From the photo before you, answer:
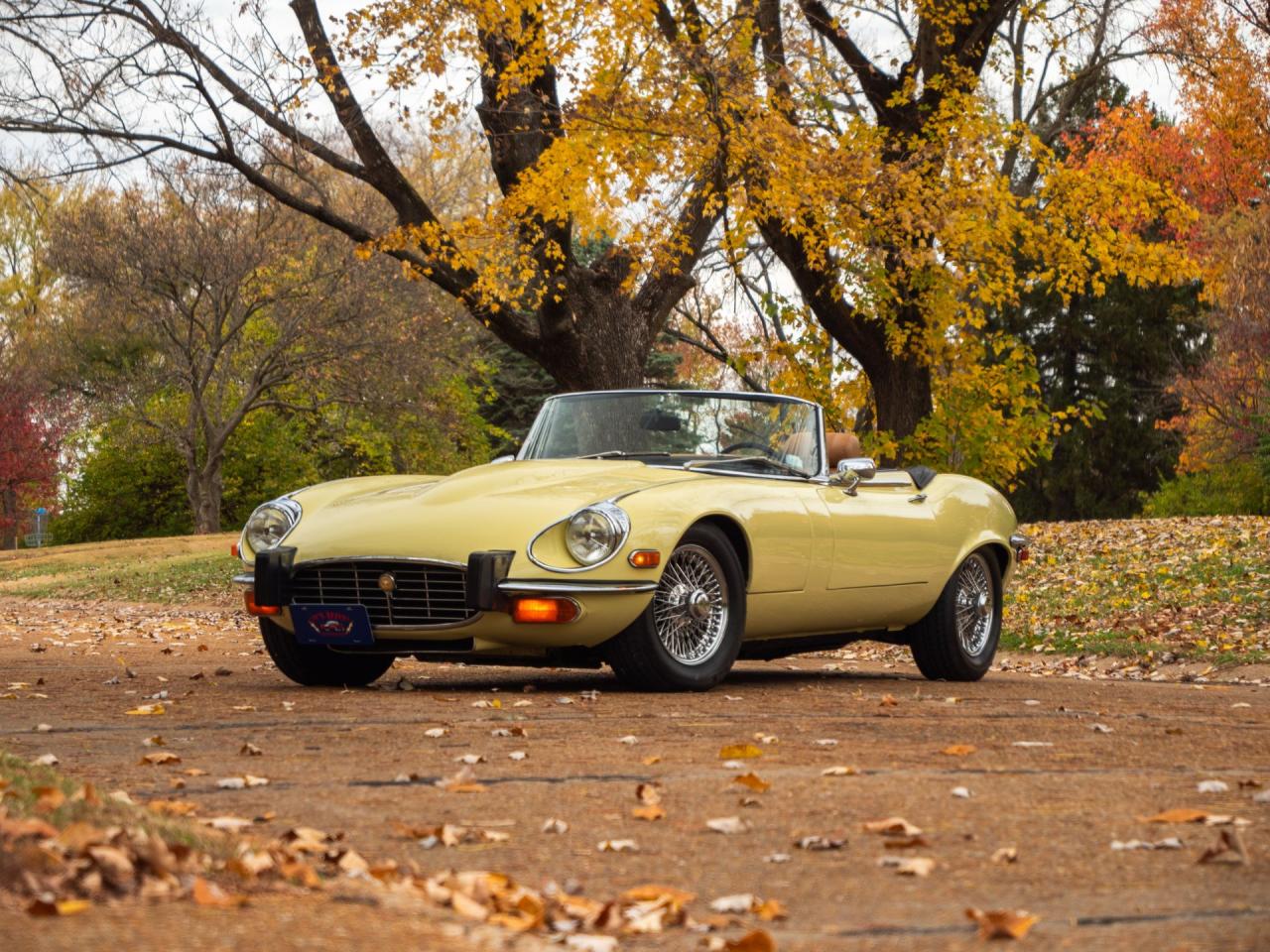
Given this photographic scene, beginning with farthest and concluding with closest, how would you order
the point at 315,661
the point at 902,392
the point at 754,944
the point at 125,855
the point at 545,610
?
the point at 902,392 → the point at 315,661 → the point at 545,610 → the point at 125,855 → the point at 754,944

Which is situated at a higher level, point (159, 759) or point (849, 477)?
point (849, 477)

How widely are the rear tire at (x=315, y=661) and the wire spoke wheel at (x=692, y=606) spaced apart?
148 cm

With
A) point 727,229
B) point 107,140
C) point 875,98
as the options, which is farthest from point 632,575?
point 107,140

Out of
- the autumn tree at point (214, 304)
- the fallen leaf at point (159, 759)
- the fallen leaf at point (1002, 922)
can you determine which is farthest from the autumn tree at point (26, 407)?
the fallen leaf at point (1002, 922)

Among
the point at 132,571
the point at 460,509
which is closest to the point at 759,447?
the point at 460,509

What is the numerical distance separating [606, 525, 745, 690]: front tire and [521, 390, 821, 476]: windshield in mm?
981

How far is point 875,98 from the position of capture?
720 inches

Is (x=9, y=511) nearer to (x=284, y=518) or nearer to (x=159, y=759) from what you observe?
(x=284, y=518)

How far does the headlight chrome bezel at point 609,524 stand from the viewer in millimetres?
7465

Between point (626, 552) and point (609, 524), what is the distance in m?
0.15

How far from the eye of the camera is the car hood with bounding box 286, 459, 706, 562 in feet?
24.9

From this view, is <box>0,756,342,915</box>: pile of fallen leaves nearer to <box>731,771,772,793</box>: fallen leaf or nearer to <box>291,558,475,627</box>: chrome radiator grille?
<box>731,771,772,793</box>: fallen leaf

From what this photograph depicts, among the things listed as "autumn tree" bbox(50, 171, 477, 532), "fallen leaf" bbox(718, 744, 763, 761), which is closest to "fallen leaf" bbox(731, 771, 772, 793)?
"fallen leaf" bbox(718, 744, 763, 761)

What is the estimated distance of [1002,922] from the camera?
11.2ft
